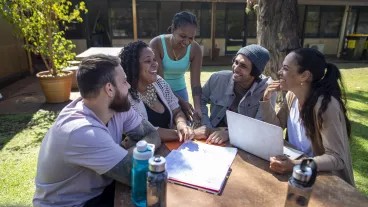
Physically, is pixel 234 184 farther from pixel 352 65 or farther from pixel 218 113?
pixel 352 65

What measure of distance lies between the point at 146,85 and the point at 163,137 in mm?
569

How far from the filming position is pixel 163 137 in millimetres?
1982

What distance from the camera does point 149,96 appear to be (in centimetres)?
234

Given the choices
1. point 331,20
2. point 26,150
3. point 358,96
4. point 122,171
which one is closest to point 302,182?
point 122,171

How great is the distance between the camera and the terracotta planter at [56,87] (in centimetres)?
563

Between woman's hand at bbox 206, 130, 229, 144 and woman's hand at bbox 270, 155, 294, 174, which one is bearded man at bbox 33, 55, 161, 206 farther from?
woman's hand at bbox 270, 155, 294, 174

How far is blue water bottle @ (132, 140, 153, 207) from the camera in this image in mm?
1145

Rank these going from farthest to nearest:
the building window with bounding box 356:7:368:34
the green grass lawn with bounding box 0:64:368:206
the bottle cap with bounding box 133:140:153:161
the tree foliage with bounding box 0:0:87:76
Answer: the building window with bounding box 356:7:368:34 < the tree foliage with bounding box 0:0:87:76 < the green grass lawn with bounding box 0:64:368:206 < the bottle cap with bounding box 133:140:153:161

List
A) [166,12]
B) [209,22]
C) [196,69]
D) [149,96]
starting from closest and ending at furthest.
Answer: [149,96]
[196,69]
[166,12]
[209,22]

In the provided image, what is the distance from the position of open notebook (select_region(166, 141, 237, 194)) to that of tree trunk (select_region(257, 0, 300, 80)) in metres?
3.23

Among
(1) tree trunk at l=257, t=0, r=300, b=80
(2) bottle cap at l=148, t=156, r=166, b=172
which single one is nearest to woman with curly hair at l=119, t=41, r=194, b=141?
(2) bottle cap at l=148, t=156, r=166, b=172

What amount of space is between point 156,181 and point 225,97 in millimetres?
1760

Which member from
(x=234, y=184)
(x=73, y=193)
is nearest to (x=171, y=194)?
(x=234, y=184)

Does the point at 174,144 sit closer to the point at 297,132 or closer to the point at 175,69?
the point at 297,132
